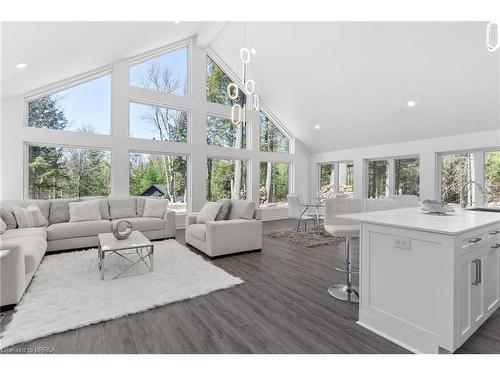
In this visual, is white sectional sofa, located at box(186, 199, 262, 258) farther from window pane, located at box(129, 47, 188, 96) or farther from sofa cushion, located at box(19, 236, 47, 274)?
window pane, located at box(129, 47, 188, 96)

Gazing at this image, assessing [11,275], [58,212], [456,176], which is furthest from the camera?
[456,176]

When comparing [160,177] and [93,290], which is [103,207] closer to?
[160,177]

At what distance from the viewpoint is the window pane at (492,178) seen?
5066 mm

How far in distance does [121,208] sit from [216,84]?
4375mm

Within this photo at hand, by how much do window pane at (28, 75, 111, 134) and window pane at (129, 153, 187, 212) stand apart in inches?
40.2

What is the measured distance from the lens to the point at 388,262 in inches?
73.9

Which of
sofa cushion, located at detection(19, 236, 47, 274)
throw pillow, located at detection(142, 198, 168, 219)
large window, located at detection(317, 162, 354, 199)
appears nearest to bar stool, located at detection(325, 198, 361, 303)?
sofa cushion, located at detection(19, 236, 47, 274)

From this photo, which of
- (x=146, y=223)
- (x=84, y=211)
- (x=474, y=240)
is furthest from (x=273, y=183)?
(x=474, y=240)

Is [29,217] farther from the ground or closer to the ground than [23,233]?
farther from the ground

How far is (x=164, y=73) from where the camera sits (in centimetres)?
650
